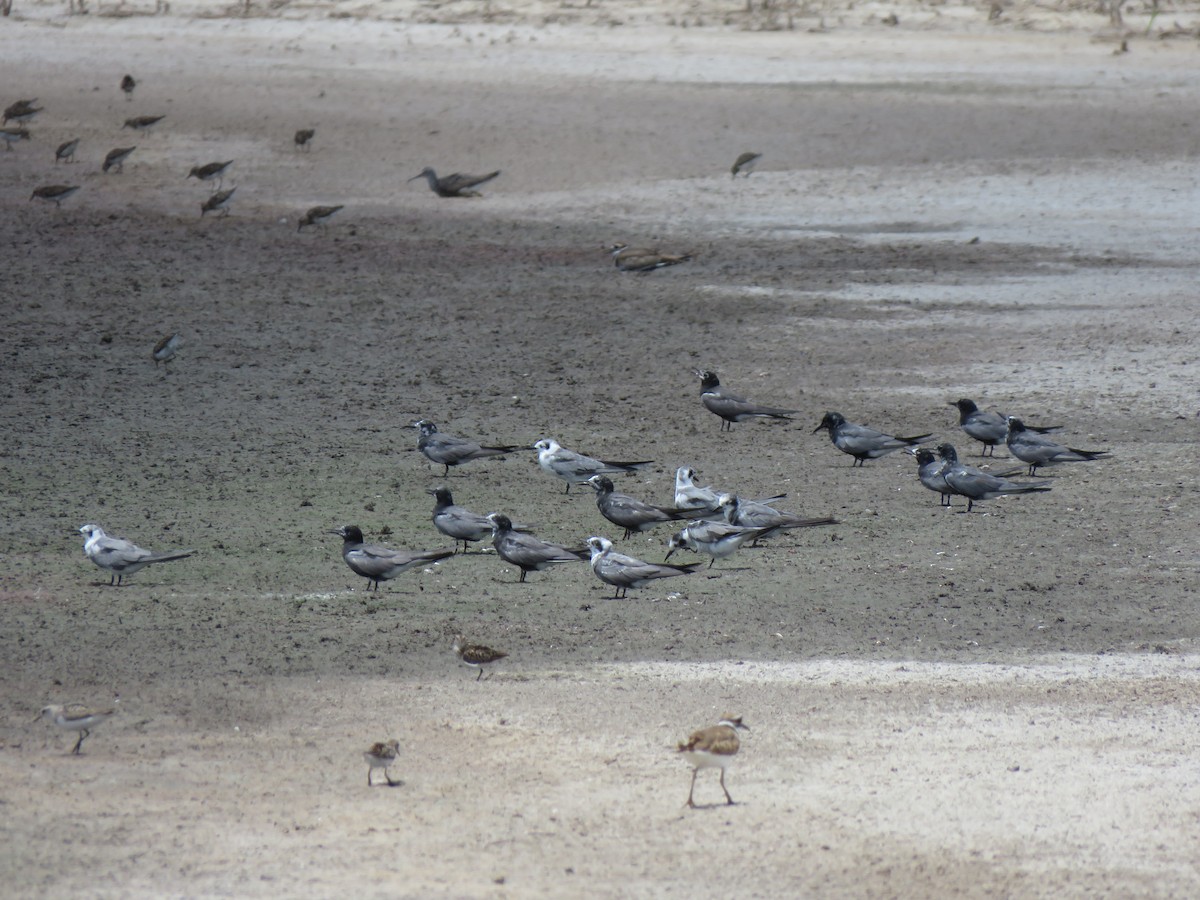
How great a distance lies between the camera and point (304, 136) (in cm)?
2178

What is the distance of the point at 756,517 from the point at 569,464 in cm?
161

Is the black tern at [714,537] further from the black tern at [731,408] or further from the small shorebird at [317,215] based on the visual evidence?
the small shorebird at [317,215]

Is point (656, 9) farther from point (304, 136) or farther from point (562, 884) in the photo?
point (562, 884)

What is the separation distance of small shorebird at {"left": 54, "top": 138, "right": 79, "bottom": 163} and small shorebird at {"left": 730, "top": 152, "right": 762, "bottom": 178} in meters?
7.66

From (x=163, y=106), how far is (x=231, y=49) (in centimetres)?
251

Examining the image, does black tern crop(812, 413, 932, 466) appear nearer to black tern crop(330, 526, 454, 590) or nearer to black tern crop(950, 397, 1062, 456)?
black tern crop(950, 397, 1062, 456)

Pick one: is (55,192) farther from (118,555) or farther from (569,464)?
(118,555)

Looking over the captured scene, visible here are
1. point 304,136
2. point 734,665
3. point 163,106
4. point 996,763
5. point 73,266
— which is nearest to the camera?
point 996,763

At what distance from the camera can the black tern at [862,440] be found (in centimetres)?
1212

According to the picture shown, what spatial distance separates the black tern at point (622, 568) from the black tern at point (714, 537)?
0.54 meters

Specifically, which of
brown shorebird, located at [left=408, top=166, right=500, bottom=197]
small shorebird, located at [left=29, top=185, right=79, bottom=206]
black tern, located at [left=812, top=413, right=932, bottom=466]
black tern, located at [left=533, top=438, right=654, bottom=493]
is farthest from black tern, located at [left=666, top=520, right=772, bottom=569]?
small shorebird, located at [left=29, top=185, right=79, bottom=206]

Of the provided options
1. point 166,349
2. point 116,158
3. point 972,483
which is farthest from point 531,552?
point 116,158

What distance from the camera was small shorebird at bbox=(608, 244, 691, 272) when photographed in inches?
684

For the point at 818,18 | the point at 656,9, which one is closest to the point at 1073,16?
the point at 818,18
